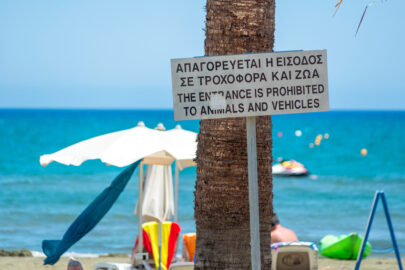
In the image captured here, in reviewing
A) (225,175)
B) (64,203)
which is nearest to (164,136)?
(225,175)

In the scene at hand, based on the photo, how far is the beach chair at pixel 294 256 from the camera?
814cm

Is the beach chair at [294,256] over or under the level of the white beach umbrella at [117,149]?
under

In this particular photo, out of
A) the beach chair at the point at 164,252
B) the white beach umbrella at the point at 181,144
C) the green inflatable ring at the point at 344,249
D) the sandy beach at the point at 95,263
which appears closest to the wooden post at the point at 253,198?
the white beach umbrella at the point at 181,144

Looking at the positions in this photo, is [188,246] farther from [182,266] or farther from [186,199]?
[186,199]

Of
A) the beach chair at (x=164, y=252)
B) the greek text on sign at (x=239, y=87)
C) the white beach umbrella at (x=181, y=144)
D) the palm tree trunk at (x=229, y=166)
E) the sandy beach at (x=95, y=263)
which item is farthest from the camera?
the sandy beach at (x=95, y=263)

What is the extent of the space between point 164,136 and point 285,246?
194 cm

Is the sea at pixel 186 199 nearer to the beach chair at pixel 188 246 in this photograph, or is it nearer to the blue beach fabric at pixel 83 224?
the beach chair at pixel 188 246

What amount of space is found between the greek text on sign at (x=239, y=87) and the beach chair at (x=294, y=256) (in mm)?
4518

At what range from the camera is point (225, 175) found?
4711mm

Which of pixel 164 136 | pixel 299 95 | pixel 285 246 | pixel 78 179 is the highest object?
pixel 78 179

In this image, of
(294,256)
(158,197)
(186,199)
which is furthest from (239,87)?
(186,199)

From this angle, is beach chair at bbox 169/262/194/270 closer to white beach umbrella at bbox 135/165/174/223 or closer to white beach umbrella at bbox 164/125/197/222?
white beach umbrella at bbox 164/125/197/222

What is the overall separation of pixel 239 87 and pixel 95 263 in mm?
7487

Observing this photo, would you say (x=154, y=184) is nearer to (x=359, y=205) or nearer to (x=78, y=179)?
(x=359, y=205)
